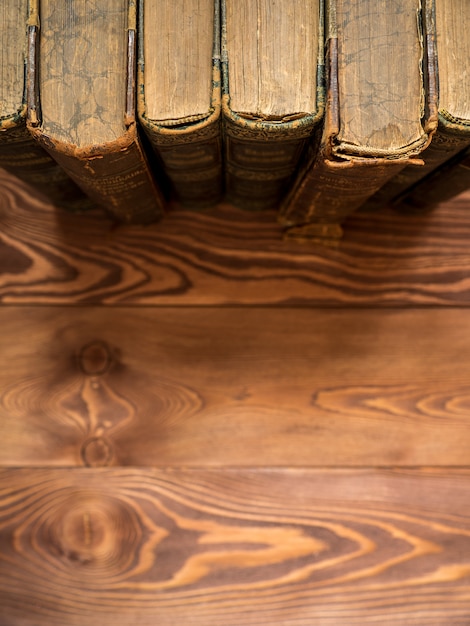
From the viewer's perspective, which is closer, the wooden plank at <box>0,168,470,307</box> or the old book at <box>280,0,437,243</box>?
the old book at <box>280,0,437,243</box>

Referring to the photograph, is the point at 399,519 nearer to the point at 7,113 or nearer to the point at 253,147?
the point at 253,147

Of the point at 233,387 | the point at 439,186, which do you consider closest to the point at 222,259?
the point at 233,387

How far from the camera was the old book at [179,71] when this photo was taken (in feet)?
1.52

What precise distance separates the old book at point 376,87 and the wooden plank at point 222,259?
0.80ft

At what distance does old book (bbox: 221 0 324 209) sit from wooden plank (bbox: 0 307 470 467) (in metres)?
0.30

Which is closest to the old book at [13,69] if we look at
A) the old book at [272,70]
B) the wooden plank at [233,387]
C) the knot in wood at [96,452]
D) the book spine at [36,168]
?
the book spine at [36,168]

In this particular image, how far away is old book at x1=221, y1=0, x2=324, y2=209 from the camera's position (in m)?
0.46

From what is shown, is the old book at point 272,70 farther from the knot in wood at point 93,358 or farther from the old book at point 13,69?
the knot in wood at point 93,358

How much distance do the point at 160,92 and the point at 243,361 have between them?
0.36 meters

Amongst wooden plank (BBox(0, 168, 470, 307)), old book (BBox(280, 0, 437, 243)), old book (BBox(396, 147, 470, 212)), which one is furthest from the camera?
wooden plank (BBox(0, 168, 470, 307))

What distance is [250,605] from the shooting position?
0.71m

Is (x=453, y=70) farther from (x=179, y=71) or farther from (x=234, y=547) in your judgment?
(x=234, y=547)

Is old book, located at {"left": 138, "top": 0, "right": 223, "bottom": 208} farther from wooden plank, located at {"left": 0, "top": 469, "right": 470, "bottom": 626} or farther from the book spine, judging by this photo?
wooden plank, located at {"left": 0, "top": 469, "right": 470, "bottom": 626}

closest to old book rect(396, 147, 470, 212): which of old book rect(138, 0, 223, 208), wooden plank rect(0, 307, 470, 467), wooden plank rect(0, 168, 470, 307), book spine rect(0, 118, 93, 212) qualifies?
wooden plank rect(0, 168, 470, 307)
